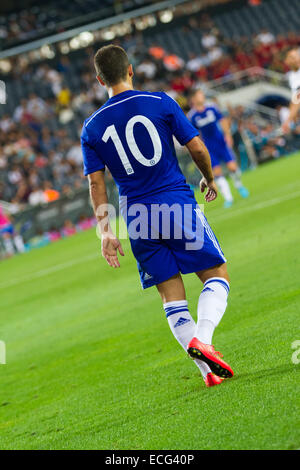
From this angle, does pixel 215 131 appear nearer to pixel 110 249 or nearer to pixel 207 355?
pixel 110 249

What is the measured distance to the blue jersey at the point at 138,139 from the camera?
4.45 m

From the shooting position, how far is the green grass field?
3.82m

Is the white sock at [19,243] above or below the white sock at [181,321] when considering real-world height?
below

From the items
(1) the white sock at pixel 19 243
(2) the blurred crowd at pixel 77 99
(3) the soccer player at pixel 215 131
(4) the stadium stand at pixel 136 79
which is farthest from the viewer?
(4) the stadium stand at pixel 136 79

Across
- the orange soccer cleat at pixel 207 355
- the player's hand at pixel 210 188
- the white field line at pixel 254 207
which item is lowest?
the white field line at pixel 254 207

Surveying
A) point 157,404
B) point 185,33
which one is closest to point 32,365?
point 157,404

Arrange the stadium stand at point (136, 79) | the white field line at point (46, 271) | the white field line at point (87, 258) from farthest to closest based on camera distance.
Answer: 1. the stadium stand at point (136, 79)
2. the white field line at point (46, 271)
3. the white field line at point (87, 258)

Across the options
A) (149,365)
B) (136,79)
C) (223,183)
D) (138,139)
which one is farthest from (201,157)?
(136,79)

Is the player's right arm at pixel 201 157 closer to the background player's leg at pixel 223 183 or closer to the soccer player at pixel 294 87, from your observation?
the soccer player at pixel 294 87

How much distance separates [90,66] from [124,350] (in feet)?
90.6

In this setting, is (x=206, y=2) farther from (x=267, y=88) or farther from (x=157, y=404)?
(x=157, y=404)

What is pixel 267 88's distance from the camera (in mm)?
33250

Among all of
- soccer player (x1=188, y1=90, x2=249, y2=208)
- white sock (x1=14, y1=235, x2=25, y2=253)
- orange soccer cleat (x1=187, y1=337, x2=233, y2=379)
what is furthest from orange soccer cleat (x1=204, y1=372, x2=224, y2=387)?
white sock (x1=14, y1=235, x2=25, y2=253)

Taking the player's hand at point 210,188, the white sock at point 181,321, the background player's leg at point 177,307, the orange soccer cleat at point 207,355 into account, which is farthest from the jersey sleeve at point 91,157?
the orange soccer cleat at point 207,355
